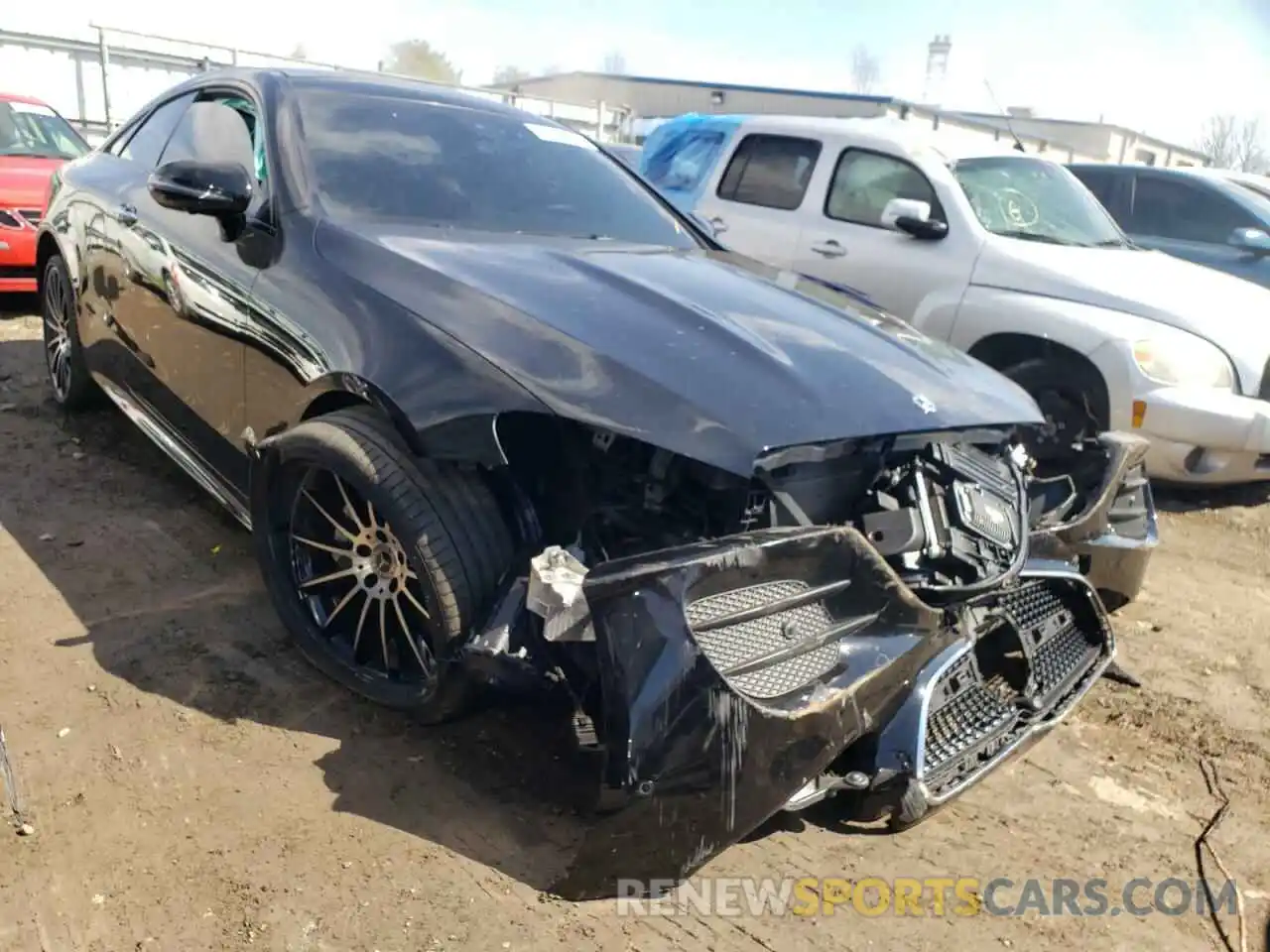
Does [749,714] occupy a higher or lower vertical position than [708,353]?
lower

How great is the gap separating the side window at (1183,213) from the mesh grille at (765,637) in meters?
7.55

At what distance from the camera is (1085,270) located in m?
5.10

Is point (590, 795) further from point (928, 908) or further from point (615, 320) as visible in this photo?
point (615, 320)

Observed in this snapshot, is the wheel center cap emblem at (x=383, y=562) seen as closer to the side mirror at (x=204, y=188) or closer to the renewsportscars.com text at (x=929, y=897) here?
the renewsportscars.com text at (x=929, y=897)

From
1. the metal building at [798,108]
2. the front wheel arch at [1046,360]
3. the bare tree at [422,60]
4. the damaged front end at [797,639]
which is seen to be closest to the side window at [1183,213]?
the front wheel arch at [1046,360]

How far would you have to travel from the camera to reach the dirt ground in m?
2.11

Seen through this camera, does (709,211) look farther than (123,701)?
Yes

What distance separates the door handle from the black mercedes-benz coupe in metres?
2.45

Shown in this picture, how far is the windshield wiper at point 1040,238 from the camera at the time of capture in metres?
5.45

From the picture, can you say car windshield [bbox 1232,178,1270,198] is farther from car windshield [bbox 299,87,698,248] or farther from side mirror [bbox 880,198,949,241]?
car windshield [bbox 299,87,698,248]

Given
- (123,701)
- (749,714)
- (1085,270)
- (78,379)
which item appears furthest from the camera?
(1085,270)

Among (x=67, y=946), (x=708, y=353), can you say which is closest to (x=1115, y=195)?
(x=708, y=353)

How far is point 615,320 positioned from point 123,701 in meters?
1.66

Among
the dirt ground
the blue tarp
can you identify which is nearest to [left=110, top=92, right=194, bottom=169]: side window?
the dirt ground
